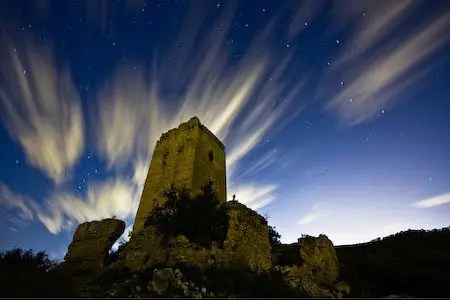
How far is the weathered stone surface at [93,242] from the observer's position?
14188 mm

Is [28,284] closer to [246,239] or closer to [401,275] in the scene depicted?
[246,239]

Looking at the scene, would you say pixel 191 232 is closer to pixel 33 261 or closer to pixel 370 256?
pixel 33 261

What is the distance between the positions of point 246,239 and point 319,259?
409cm

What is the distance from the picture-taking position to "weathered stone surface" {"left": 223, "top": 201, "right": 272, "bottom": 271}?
11573 millimetres

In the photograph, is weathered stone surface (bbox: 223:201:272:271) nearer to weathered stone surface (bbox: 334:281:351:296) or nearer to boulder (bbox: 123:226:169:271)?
boulder (bbox: 123:226:169:271)

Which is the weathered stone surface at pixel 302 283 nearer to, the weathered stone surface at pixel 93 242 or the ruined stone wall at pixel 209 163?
the weathered stone surface at pixel 93 242

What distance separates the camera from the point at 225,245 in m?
11.5

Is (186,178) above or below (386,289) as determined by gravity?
above

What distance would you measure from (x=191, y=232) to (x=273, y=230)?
8.04 metres

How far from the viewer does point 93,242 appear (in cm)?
1509

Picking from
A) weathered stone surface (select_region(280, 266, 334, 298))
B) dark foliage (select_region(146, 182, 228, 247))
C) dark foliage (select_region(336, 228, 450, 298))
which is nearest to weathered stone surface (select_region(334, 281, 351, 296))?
dark foliage (select_region(336, 228, 450, 298))

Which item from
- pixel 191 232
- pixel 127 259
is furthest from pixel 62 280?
pixel 191 232

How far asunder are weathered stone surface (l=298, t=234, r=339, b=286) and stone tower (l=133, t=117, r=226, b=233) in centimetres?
969

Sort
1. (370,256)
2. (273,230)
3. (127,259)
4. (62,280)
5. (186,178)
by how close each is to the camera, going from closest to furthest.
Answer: (62,280) < (127,259) < (370,256) < (273,230) < (186,178)
